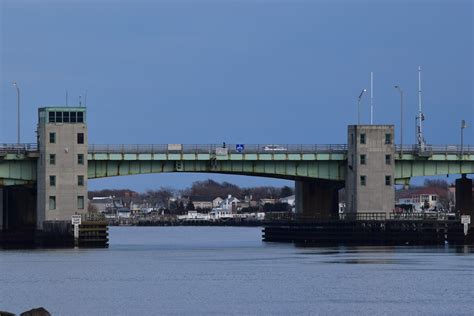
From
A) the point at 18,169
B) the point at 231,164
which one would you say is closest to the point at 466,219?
the point at 231,164

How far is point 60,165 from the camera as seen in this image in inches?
5586

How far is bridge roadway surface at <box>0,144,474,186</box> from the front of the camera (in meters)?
142

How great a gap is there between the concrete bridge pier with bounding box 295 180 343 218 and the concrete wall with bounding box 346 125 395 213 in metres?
9.50

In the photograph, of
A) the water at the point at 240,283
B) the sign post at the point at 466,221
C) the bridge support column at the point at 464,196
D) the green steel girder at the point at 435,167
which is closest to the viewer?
the water at the point at 240,283

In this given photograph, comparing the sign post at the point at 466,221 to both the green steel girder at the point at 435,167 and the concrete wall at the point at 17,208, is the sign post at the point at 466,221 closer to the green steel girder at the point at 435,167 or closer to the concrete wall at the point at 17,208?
the green steel girder at the point at 435,167

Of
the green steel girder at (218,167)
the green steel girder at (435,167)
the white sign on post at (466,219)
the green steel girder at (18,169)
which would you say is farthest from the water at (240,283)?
the green steel girder at (435,167)

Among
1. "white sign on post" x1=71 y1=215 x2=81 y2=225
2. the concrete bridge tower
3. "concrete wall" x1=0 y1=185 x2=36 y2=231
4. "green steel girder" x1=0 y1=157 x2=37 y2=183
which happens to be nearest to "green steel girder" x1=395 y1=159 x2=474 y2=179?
the concrete bridge tower

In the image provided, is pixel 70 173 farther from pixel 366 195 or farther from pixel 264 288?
pixel 264 288

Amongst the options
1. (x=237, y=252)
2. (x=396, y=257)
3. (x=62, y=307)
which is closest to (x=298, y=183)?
(x=237, y=252)

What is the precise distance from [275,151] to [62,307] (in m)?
68.6

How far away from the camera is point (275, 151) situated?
14488 centimetres

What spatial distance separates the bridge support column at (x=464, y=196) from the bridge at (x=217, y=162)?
21.9 ft

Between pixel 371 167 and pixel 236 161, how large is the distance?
1362 centimetres

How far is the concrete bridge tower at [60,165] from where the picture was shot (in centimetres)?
14162
